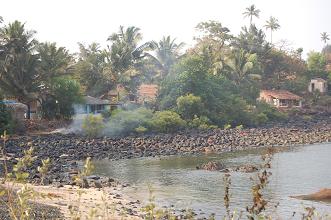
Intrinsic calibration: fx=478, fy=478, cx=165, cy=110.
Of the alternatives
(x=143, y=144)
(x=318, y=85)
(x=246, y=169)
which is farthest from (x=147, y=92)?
(x=246, y=169)

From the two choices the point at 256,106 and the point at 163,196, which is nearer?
the point at 163,196

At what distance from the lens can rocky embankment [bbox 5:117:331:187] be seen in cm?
2955

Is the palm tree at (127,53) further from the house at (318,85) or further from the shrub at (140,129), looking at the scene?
the house at (318,85)

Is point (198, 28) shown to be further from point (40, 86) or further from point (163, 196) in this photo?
point (163, 196)

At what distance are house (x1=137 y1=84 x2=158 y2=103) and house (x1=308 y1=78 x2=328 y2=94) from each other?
945 inches

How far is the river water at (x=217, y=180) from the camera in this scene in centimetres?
1817

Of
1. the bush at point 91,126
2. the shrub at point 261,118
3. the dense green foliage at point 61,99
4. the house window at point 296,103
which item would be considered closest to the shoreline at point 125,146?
the bush at point 91,126

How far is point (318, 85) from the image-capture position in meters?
69.1

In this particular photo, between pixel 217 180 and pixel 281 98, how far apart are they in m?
40.4

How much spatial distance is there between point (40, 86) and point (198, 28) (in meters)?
31.8

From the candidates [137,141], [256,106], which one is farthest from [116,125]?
[256,106]

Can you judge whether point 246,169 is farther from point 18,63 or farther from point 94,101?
point 94,101

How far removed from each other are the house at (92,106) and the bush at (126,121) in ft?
9.97

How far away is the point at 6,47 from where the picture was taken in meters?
38.3
